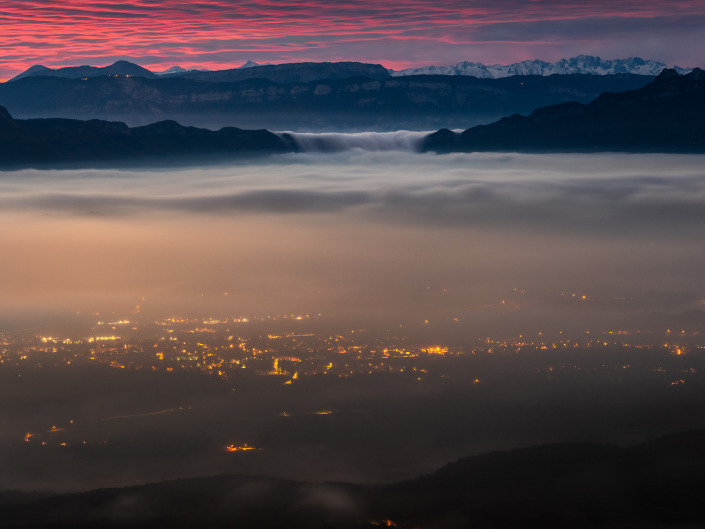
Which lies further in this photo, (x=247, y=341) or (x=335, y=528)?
(x=247, y=341)

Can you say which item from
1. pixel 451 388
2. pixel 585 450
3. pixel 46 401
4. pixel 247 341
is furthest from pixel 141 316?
pixel 585 450

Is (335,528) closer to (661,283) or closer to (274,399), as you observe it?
(274,399)

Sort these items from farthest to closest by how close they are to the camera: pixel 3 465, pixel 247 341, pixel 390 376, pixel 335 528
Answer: pixel 247 341 < pixel 390 376 < pixel 3 465 < pixel 335 528

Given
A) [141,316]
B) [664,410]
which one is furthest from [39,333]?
[664,410]

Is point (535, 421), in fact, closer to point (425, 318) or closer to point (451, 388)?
point (451, 388)

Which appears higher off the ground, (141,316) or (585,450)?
(585,450)

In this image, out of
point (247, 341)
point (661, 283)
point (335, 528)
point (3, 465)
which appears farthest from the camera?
point (661, 283)
